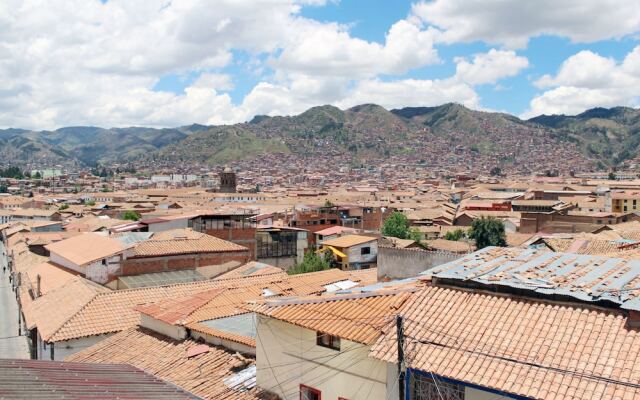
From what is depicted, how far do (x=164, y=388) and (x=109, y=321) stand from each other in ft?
40.3

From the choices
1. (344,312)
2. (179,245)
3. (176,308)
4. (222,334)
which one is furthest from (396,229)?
(344,312)

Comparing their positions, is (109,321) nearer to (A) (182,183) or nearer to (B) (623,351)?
(B) (623,351)

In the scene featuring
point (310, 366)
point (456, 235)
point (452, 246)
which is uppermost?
point (310, 366)

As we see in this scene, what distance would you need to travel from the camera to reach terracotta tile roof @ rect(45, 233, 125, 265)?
24.0 metres

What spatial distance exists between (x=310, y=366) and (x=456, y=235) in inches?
1746

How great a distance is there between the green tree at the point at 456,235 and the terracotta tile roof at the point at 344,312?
42.9 m

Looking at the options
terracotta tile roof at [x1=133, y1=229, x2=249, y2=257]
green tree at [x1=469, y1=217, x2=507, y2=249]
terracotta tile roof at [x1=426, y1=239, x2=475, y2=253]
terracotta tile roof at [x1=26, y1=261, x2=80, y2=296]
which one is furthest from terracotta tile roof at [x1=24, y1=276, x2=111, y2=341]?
green tree at [x1=469, y1=217, x2=507, y2=249]

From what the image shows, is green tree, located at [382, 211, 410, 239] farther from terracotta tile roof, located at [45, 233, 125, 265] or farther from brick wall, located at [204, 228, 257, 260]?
terracotta tile roof, located at [45, 233, 125, 265]

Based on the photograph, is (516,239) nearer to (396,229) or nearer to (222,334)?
(396,229)

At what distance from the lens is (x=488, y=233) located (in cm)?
4544

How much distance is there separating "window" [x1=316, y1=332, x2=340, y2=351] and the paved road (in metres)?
18.6

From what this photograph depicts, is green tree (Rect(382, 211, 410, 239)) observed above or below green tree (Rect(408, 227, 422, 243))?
above

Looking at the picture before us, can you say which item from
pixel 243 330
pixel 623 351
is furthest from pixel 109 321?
pixel 623 351

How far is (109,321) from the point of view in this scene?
18078mm
